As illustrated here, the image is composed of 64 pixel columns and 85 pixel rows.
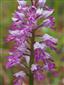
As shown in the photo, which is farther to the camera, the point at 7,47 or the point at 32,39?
the point at 7,47

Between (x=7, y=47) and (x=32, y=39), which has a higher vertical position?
(x=32, y=39)

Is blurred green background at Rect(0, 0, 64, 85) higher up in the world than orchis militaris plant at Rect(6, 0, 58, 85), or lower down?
lower down

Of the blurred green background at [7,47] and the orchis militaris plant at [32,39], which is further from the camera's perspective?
the blurred green background at [7,47]

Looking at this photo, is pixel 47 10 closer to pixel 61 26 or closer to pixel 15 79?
pixel 15 79

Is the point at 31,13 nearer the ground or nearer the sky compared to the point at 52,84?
nearer the sky

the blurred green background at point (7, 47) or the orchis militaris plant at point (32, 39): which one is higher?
the orchis militaris plant at point (32, 39)

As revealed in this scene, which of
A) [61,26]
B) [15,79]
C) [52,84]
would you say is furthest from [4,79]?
[61,26]

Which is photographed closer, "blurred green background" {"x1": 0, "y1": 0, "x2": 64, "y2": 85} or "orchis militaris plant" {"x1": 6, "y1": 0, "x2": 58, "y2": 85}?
"orchis militaris plant" {"x1": 6, "y1": 0, "x2": 58, "y2": 85}

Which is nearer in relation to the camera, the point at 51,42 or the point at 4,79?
the point at 51,42
